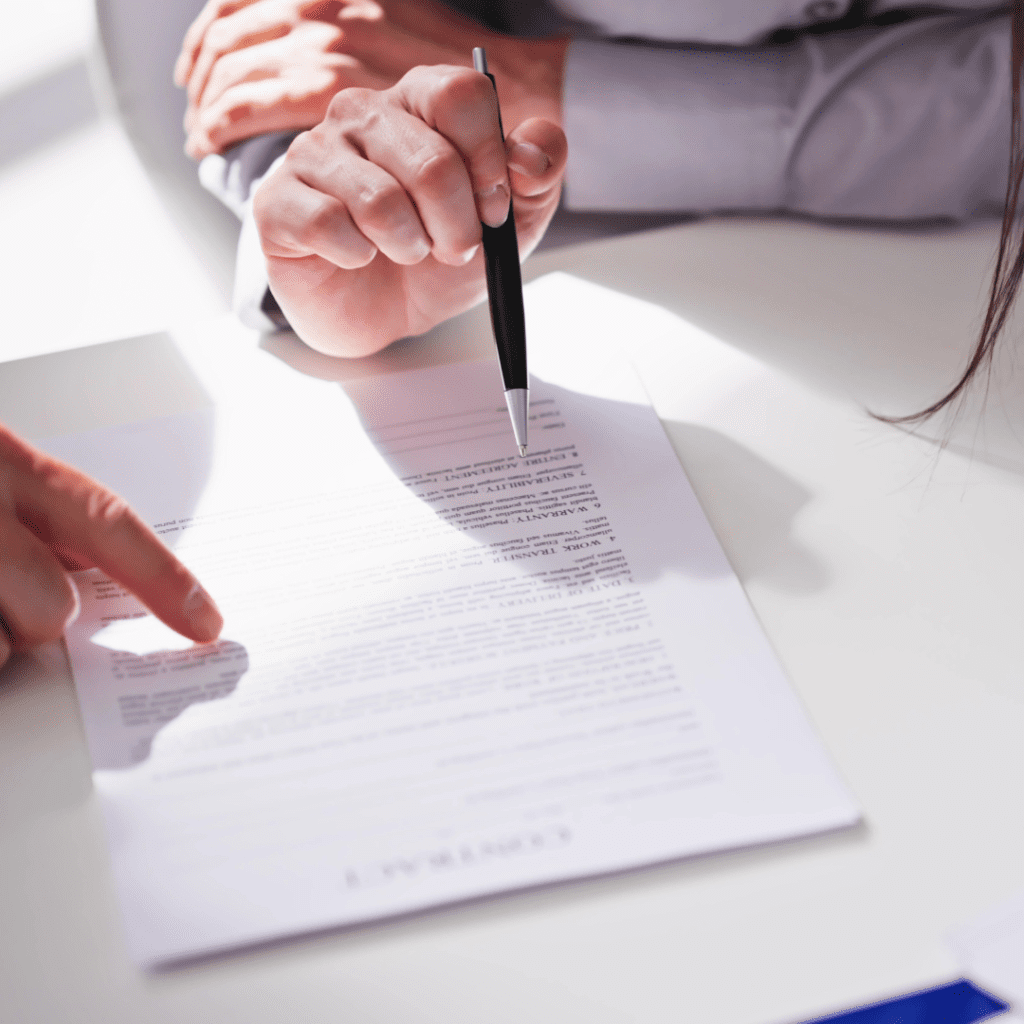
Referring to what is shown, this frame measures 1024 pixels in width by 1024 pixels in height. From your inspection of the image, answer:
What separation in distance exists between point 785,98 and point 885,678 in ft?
1.65

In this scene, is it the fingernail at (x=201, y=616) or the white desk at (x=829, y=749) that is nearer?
the white desk at (x=829, y=749)

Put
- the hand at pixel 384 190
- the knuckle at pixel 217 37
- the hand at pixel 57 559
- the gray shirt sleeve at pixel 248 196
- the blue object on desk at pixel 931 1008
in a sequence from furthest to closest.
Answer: the knuckle at pixel 217 37 < the gray shirt sleeve at pixel 248 196 < the hand at pixel 384 190 < the hand at pixel 57 559 < the blue object on desk at pixel 931 1008

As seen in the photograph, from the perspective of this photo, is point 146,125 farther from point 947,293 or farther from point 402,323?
point 947,293

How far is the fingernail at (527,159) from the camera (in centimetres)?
53

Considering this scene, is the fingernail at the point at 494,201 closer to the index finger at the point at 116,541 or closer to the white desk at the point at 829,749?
the white desk at the point at 829,749

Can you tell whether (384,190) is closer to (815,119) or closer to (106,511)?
(106,511)

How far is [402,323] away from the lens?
1.97 feet

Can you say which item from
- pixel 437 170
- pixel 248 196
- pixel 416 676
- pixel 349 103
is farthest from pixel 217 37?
pixel 416 676

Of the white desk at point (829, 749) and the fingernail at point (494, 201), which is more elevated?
the fingernail at point (494, 201)

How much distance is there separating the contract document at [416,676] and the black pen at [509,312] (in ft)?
0.12

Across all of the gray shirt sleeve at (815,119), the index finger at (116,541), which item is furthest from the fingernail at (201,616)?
the gray shirt sleeve at (815,119)

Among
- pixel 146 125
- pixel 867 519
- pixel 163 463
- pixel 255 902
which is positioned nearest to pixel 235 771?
pixel 255 902

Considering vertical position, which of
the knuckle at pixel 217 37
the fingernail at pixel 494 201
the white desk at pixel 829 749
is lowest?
the white desk at pixel 829 749

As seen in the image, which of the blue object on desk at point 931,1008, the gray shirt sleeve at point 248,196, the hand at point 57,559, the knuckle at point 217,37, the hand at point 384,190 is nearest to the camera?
the blue object on desk at point 931,1008
